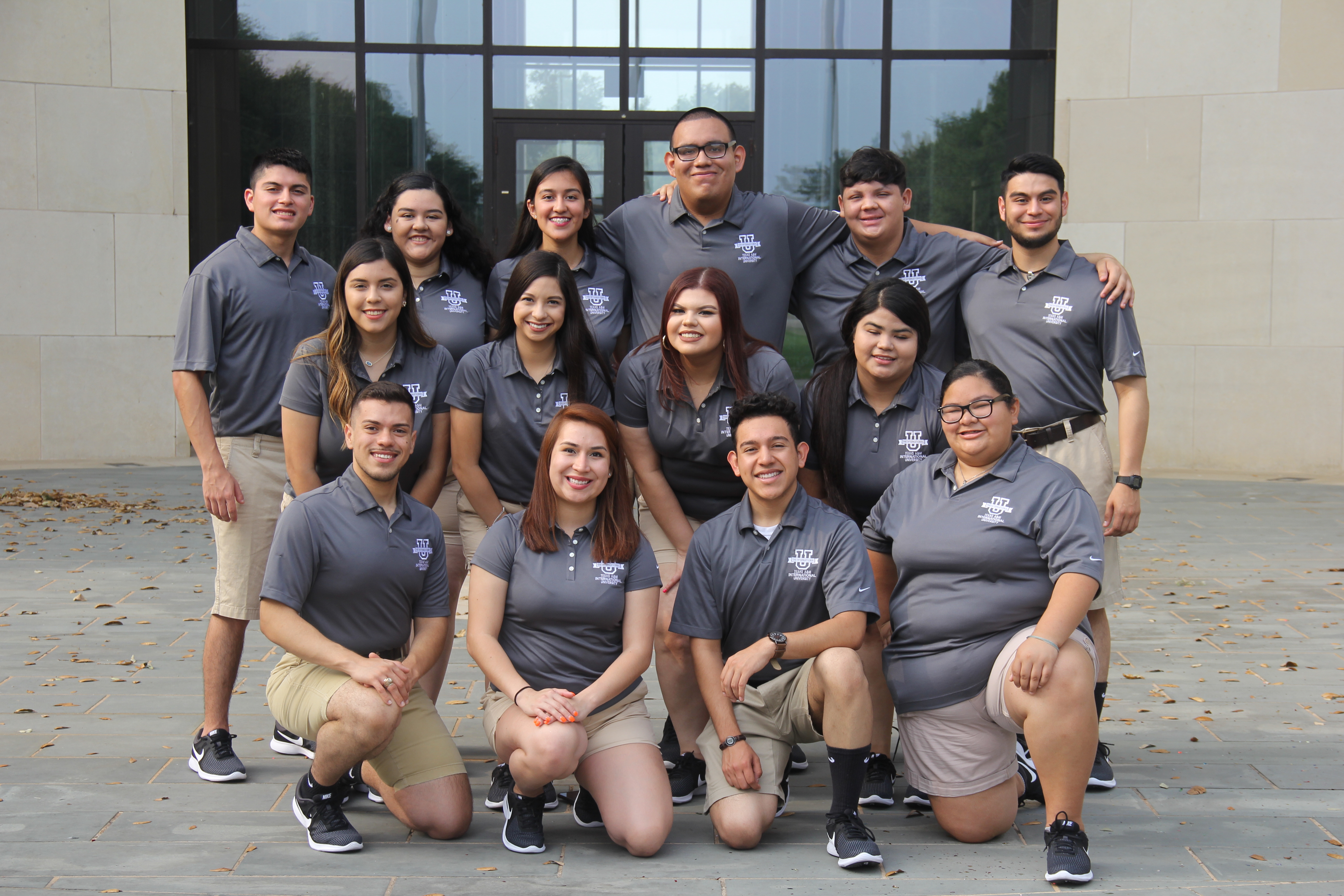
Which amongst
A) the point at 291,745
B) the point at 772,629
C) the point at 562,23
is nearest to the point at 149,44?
the point at 562,23

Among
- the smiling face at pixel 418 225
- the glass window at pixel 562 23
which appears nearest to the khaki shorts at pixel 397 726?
the smiling face at pixel 418 225

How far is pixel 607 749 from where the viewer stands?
3996 millimetres

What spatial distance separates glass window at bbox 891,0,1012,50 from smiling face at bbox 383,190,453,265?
377 inches

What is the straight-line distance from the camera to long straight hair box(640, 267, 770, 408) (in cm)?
449

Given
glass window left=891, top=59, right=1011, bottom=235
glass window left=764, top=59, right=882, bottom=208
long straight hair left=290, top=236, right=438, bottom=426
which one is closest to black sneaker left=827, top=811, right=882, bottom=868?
long straight hair left=290, top=236, right=438, bottom=426

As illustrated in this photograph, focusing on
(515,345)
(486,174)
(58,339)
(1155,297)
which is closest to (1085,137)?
(1155,297)

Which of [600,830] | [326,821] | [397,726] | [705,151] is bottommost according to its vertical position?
[600,830]

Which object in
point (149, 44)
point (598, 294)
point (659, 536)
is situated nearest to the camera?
point (659, 536)

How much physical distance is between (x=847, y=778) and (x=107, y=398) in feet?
35.4

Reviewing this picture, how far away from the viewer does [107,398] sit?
Result: 12633 millimetres

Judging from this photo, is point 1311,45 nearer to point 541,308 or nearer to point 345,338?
point 541,308

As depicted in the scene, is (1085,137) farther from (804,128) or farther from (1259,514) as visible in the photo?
(1259,514)

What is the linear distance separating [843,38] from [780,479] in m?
10.4

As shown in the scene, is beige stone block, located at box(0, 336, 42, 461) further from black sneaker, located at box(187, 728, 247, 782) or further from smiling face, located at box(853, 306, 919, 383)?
smiling face, located at box(853, 306, 919, 383)
